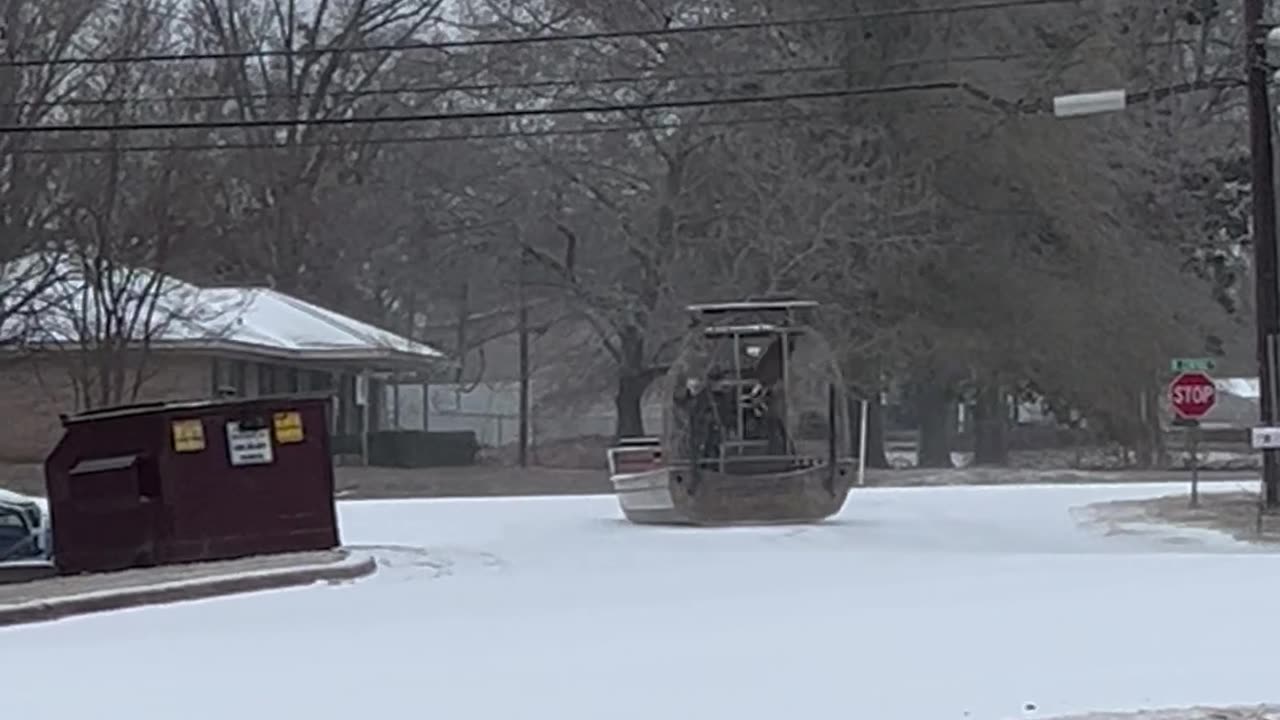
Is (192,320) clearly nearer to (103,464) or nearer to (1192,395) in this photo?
(103,464)

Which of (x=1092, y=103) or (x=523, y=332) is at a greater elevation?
(x=1092, y=103)

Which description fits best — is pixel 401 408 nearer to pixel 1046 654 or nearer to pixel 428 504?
pixel 428 504

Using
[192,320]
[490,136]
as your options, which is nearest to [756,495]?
[192,320]

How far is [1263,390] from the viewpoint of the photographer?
2444cm

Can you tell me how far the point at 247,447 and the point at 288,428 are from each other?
47 cm

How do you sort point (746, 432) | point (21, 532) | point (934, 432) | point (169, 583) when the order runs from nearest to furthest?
1. point (169, 583)
2. point (21, 532)
3. point (746, 432)
4. point (934, 432)

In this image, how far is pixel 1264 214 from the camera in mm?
24250

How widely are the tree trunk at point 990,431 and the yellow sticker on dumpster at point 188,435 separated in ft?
104

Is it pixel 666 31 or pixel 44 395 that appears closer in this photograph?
pixel 666 31

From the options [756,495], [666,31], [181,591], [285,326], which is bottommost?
[181,591]

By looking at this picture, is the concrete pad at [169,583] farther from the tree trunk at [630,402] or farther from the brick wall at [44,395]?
the tree trunk at [630,402]

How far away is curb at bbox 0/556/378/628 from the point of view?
14539mm

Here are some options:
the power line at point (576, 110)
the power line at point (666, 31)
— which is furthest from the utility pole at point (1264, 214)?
the power line at point (666, 31)

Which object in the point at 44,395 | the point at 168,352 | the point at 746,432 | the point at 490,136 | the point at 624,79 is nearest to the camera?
the point at 746,432
